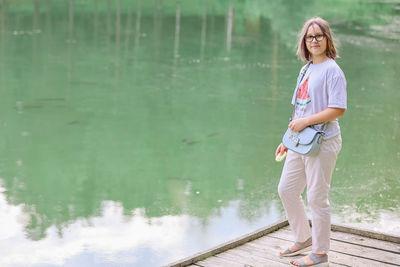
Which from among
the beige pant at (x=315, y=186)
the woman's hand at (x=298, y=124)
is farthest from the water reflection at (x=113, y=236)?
the woman's hand at (x=298, y=124)

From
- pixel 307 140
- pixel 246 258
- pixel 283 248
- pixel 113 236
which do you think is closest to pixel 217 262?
pixel 246 258

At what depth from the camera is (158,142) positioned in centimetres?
641

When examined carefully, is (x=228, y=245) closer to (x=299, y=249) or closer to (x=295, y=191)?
(x=299, y=249)

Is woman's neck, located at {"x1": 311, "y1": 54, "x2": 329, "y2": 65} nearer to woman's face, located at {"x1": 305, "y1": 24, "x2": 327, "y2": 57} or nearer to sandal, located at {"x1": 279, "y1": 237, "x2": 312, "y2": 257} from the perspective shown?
woman's face, located at {"x1": 305, "y1": 24, "x2": 327, "y2": 57}

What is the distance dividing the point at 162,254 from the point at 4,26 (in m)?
11.7

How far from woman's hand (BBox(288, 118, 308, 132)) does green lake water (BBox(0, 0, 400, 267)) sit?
1.29m

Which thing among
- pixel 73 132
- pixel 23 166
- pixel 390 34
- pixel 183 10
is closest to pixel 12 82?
pixel 73 132

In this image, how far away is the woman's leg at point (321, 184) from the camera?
9.84 feet

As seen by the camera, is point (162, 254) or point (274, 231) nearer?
point (274, 231)

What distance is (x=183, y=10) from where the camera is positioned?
20.0 m

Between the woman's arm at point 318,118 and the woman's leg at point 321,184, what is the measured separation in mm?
111

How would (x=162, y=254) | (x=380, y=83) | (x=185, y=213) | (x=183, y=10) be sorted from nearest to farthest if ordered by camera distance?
(x=162, y=254)
(x=185, y=213)
(x=380, y=83)
(x=183, y=10)

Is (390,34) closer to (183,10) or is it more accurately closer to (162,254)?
(183,10)

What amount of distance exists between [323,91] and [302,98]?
0.14 metres
